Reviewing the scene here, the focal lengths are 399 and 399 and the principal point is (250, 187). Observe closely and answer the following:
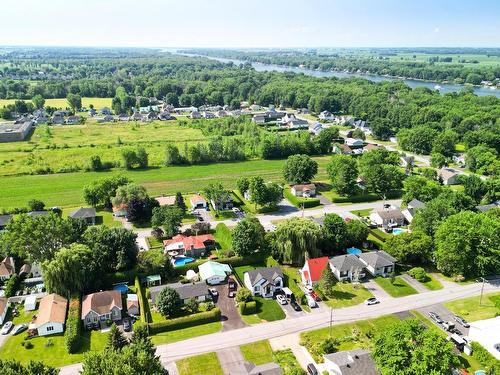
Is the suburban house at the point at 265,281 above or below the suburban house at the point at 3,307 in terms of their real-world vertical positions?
above

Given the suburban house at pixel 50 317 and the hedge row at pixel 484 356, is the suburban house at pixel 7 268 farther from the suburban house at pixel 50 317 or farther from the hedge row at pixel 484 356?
the hedge row at pixel 484 356

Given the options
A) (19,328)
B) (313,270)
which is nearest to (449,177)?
(313,270)

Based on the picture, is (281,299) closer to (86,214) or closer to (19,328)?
(19,328)

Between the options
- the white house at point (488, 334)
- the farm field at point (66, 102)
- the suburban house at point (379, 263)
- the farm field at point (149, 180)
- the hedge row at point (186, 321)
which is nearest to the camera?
the white house at point (488, 334)

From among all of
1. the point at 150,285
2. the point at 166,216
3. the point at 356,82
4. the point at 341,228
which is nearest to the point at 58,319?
the point at 150,285

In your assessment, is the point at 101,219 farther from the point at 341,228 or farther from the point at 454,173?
Answer: the point at 454,173

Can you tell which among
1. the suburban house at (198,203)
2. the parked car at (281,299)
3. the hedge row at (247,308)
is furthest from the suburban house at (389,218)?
the hedge row at (247,308)
